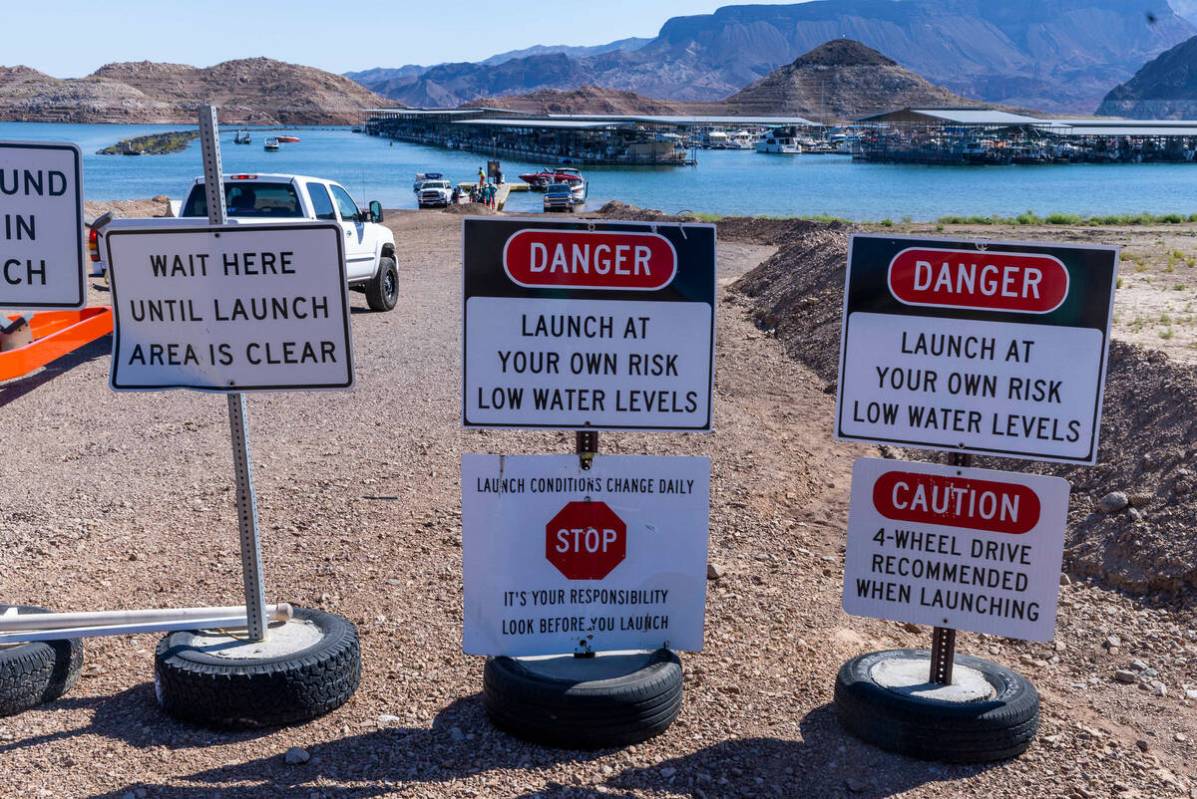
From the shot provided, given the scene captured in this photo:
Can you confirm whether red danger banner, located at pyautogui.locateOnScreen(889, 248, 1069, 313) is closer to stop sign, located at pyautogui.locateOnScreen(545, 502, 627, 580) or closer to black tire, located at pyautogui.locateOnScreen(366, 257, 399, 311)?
stop sign, located at pyautogui.locateOnScreen(545, 502, 627, 580)

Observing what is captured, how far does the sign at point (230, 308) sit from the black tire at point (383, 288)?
11.8 meters

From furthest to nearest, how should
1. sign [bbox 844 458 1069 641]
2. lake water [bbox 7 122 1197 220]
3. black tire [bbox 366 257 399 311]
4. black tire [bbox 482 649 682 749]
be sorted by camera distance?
1. lake water [bbox 7 122 1197 220]
2. black tire [bbox 366 257 399 311]
3. sign [bbox 844 458 1069 641]
4. black tire [bbox 482 649 682 749]

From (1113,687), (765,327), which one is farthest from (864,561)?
(765,327)

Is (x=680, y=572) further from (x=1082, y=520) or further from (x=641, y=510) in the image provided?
(x=1082, y=520)

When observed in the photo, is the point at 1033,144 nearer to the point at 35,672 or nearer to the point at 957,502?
the point at 957,502

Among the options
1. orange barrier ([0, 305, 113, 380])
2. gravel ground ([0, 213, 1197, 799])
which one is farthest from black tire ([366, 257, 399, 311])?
gravel ground ([0, 213, 1197, 799])

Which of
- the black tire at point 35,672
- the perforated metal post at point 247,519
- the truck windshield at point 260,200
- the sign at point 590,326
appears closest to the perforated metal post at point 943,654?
the sign at point 590,326

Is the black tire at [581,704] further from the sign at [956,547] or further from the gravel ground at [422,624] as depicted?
the sign at [956,547]

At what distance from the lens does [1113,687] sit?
5.13m

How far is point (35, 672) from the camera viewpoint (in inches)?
177

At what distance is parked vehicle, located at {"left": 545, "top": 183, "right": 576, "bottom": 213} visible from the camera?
52634mm

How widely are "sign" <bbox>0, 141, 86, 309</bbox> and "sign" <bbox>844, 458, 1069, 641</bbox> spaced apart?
3.39 metres

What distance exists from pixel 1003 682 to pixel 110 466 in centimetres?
627

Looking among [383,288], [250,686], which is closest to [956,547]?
[250,686]
